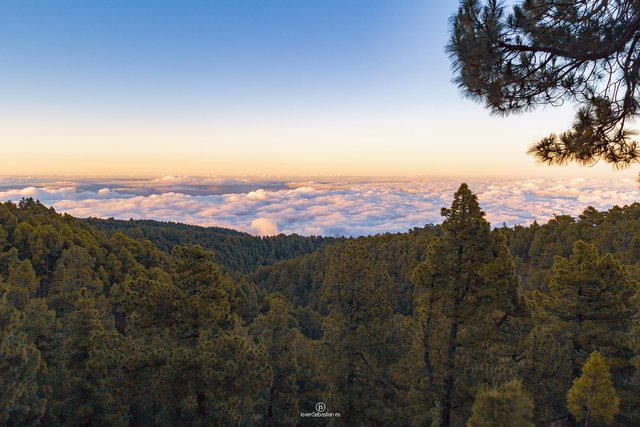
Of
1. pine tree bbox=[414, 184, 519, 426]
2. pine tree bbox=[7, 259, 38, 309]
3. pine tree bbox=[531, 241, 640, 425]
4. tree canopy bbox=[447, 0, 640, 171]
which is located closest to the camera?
tree canopy bbox=[447, 0, 640, 171]

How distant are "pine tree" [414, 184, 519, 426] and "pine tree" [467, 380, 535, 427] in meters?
2.29

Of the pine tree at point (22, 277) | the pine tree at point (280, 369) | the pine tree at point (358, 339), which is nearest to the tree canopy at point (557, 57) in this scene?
the pine tree at point (358, 339)

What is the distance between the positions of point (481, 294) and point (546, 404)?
20.7 feet

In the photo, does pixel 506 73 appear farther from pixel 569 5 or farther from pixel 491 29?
pixel 569 5

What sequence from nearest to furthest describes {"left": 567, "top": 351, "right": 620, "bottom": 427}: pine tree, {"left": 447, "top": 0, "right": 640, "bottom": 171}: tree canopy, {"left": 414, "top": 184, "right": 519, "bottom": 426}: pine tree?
{"left": 447, "top": 0, "right": 640, "bottom": 171}: tree canopy, {"left": 414, "top": 184, "right": 519, "bottom": 426}: pine tree, {"left": 567, "top": 351, "right": 620, "bottom": 427}: pine tree

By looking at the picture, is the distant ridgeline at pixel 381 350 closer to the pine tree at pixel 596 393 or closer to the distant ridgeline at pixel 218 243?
the pine tree at pixel 596 393

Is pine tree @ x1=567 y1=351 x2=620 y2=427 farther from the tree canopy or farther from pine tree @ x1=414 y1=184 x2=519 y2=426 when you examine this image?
the tree canopy

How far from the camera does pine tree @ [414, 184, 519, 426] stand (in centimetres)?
1072

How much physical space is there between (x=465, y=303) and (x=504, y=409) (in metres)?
2.99

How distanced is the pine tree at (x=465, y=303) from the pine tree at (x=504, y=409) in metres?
2.29


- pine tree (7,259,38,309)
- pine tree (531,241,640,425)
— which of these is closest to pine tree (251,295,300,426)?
pine tree (531,241,640,425)

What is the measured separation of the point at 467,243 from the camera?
36.1 ft

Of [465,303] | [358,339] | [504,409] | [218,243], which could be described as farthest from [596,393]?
[218,243]

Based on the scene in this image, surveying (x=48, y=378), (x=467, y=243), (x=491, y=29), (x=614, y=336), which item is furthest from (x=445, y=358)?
(x=48, y=378)
